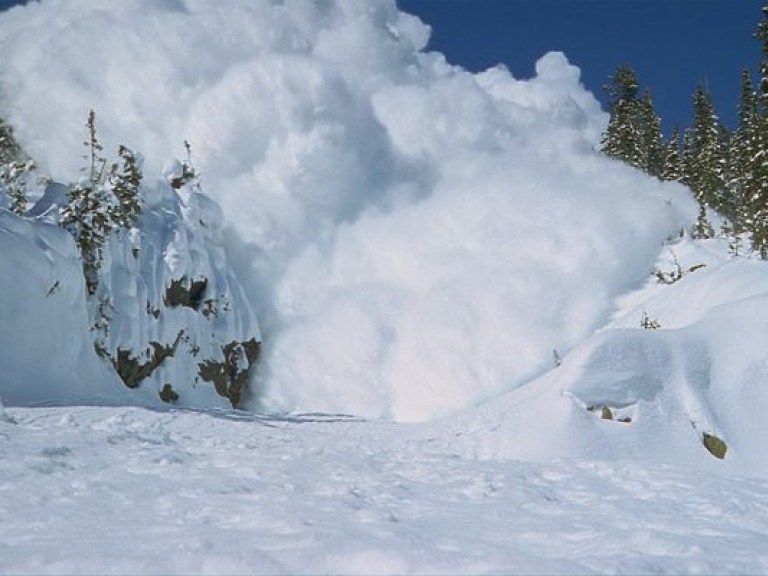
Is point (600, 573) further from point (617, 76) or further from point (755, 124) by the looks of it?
point (617, 76)

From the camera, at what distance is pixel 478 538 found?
4.66 m

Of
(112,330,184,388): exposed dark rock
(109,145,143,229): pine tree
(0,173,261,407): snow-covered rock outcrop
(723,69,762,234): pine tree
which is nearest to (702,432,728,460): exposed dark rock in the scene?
(0,173,261,407): snow-covered rock outcrop

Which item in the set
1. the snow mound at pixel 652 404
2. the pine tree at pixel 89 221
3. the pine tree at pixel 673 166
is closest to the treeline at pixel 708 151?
the pine tree at pixel 673 166

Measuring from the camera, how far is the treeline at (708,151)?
103 ft

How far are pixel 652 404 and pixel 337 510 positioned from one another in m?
7.32

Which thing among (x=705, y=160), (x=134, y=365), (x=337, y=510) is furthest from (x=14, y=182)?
(x=705, y=160)

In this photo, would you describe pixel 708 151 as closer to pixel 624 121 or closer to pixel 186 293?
pixel 624 121

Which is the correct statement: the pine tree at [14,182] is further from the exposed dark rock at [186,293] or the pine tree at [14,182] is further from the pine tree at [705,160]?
the pine tree at [705,160]

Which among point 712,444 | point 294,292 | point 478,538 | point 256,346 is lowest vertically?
point 478,538

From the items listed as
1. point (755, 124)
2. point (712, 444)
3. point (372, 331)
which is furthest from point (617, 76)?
point (712, 444)

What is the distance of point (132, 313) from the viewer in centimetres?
2127

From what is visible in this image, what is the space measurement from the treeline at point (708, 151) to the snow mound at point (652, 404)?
19688 millimetres

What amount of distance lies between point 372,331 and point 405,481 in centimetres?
2473

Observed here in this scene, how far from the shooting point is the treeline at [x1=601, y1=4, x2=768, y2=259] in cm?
3150
